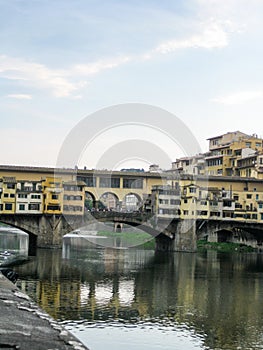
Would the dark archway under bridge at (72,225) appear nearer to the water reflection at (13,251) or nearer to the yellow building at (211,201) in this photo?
the water reflection at (13,251)

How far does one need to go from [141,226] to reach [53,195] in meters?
8.08

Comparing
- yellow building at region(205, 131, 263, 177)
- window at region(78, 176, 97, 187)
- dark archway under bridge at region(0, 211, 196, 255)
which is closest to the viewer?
dark archway under bridge at region(0, 211, 196, 255)

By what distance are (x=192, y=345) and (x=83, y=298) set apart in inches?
300

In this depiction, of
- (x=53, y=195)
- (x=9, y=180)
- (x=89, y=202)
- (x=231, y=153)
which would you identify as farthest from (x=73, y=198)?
(x=231, y=153)

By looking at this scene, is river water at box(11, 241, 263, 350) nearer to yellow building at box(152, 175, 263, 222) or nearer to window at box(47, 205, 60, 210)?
window at box(47, 205, 60, 210)

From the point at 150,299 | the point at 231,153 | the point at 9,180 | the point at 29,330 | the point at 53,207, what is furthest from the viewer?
the point at 231,153

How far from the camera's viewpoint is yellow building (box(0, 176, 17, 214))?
4441 cm

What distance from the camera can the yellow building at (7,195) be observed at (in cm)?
4441

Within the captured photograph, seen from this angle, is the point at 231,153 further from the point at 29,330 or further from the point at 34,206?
the point at 29,330

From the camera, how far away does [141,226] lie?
160 ft

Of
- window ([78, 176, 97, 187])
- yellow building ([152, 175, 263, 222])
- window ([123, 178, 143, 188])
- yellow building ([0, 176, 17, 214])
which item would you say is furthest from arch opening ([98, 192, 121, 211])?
yellow building ([0, 176, 17, 214])

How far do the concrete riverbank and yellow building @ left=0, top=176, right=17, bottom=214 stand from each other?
1087 inches

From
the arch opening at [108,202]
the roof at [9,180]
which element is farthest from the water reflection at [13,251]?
the arch opening at [108,202]

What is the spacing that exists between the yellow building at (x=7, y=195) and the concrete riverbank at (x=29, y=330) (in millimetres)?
27616
